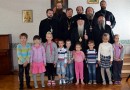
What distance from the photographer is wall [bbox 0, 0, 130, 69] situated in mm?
6938

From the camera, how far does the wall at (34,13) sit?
6.94m

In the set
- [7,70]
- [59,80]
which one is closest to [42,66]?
[59,80]

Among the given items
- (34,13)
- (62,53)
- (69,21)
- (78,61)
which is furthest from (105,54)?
(34,13)

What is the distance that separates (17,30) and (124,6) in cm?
298

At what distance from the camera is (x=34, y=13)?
696cm

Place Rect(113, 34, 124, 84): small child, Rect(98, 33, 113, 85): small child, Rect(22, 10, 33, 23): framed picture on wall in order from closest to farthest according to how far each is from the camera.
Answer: Rect(98, 33, 113, 85): small child → Rect(113, 34, 124, 84): small child → Rect(22, 10, 33, 23): framed picture on wall

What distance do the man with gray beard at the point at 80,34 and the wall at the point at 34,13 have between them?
5.55 feet

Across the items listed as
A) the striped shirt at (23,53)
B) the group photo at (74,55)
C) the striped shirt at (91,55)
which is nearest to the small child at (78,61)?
the group photo at (74,55)

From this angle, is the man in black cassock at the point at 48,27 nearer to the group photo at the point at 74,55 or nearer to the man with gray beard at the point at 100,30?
the group photo at the point at 74,55

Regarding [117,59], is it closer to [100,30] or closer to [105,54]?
[105,54]

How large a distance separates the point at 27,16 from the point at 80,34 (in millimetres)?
2119

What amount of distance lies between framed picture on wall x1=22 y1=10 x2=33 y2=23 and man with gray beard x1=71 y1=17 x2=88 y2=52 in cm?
198

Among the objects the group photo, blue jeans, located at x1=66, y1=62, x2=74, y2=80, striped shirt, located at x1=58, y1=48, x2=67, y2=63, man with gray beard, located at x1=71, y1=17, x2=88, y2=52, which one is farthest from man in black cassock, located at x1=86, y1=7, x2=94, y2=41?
blue jeans, located at x1=66, y1=62, x2=74, y2=80

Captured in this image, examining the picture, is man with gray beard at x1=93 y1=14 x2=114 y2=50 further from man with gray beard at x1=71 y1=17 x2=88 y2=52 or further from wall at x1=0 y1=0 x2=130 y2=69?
wall at x1=0 y1=0 x2=130 y2=69
